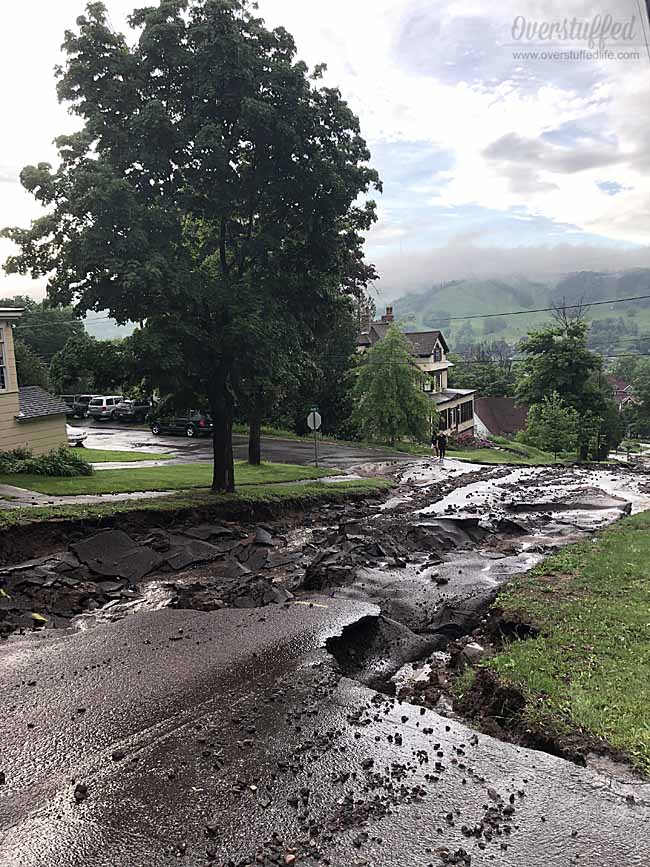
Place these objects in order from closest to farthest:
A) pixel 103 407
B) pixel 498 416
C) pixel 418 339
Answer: pixel 103 407 < pixel 418 339 < pixel 498 416

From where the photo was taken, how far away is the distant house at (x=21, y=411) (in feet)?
70.6

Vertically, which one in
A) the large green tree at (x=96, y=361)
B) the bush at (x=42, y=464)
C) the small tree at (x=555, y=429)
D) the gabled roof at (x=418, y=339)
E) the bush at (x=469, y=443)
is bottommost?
the bush at (x=469, y=443)

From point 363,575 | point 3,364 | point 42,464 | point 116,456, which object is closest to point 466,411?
point 116,456

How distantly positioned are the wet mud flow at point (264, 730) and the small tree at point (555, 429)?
1335 inches

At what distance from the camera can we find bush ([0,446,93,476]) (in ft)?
68.5

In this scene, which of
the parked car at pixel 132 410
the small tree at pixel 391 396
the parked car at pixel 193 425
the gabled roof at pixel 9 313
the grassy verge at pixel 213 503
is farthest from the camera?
the parked car at pixel 132 410

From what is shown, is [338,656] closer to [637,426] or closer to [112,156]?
[112,156]

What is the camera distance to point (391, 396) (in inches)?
1629

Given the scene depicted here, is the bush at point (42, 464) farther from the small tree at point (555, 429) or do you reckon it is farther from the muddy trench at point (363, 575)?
the small tree at point (555, 429)

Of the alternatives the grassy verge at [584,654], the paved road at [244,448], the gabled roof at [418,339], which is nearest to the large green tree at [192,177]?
the grassy verge at [584,654]

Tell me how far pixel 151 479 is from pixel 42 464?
335 cm

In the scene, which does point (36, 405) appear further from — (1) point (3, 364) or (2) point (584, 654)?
(2) point (584, 654)

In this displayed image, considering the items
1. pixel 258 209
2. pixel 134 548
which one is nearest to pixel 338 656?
pixel 134 548

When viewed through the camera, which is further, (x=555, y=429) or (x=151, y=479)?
(x=555, y=429)
